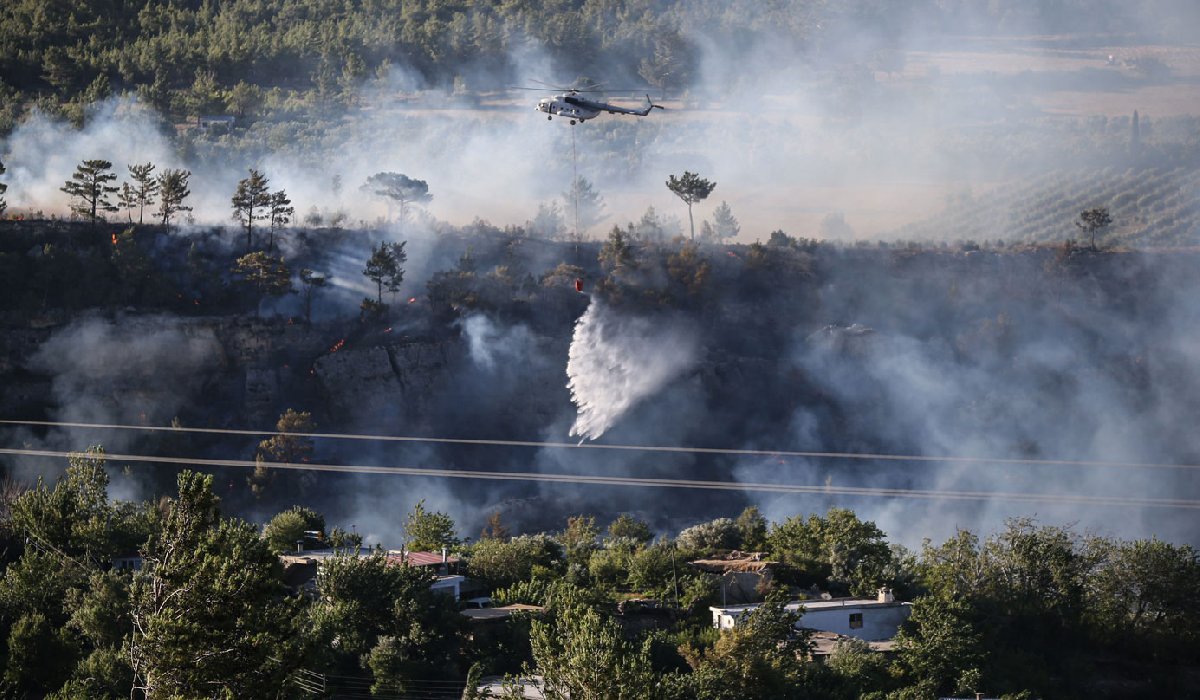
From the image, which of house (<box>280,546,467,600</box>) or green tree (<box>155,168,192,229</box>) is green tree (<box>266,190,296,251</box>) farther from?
house (<box>280,546,467,600</box>)

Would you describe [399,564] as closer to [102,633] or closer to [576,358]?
[102,633]

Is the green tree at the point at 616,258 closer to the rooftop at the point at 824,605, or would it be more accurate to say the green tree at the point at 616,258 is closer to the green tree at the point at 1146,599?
the green tree at the point at 1146,599

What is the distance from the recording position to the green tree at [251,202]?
10506cm

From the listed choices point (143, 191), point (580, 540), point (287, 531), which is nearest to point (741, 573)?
point (580, 540)

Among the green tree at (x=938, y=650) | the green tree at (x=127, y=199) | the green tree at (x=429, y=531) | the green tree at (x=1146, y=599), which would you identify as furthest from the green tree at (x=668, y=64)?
the green tree at (x=938, y=650)

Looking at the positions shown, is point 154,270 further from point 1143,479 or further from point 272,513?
point 1143,479

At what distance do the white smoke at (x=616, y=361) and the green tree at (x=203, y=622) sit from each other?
5537 centimetres

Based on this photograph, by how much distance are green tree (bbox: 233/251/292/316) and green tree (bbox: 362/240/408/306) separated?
16.3ft

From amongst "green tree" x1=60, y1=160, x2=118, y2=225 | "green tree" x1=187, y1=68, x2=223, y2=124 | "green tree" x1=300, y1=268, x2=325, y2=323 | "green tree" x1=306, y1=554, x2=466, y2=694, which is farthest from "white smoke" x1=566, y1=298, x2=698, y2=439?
"green tree" x1=187, y1=68, x2=223, y2=124

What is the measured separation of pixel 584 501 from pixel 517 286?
20888mm

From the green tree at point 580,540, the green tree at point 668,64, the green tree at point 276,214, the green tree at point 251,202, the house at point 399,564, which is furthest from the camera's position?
the green tree at point 668,64

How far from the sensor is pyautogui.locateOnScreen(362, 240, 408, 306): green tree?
9988cm

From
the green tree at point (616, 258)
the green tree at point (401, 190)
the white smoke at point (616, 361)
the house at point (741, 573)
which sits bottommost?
the house at point (741, 573)

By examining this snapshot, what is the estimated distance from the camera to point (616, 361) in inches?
3824
